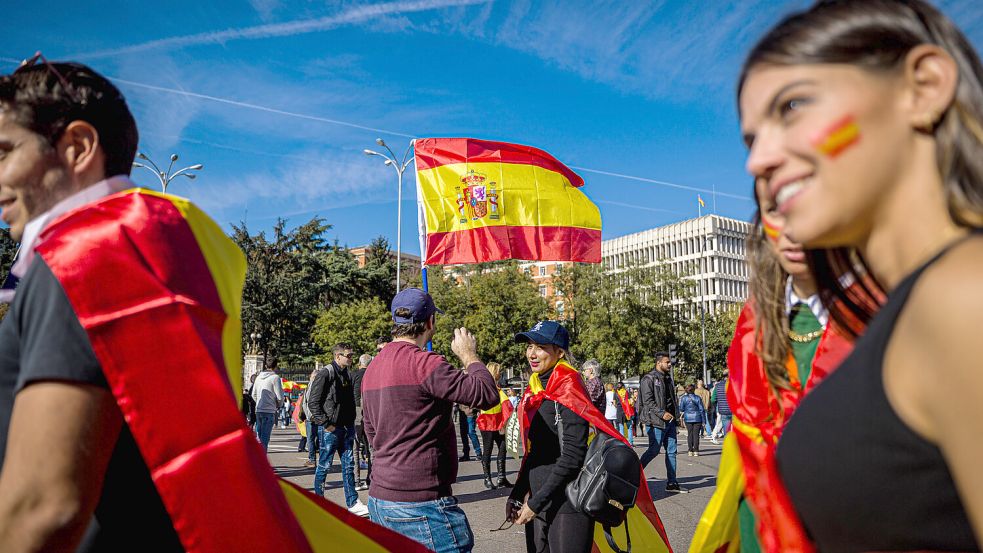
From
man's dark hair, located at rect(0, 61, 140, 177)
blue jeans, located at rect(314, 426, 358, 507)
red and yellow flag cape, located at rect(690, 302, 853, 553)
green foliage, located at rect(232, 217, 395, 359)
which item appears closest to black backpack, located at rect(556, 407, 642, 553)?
red and yellow flag cape, located at rect(690, 302, 853, 553)

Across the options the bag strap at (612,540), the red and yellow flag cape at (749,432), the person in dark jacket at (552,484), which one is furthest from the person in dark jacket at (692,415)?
the red and yellow flag cape at (749,432)

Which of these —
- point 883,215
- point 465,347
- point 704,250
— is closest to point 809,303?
point 883,215

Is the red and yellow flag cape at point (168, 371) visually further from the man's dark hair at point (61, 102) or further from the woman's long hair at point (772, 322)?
the woman's long hair at point (772, 322)

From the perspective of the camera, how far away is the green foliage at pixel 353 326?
47.6 meters

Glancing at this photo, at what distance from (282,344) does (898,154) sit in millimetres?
50150

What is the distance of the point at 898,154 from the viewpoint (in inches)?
39.3

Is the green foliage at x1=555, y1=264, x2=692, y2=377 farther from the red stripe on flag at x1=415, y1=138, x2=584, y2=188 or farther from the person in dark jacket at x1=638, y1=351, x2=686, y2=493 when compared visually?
the red stripe on flag at x1=415, y1=138, x2=584, y2=188

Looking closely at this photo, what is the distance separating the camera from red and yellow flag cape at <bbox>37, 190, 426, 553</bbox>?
1436 mm

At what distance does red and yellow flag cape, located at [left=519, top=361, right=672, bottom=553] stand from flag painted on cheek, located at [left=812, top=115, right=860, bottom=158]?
3.86 meters

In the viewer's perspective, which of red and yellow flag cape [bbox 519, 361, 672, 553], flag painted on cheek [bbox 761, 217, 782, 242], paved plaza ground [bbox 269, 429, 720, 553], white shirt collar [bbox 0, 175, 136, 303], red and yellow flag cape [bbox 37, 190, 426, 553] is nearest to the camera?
red and yellow flag cape [bbox 37, 190, 426, 553]

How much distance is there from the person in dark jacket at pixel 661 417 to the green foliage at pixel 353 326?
3589cm

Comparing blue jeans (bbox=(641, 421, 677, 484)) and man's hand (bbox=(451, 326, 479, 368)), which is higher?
man's hand (bbox=(451, 326, 479, 368))

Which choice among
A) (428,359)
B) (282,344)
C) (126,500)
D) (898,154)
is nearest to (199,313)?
(126,500)

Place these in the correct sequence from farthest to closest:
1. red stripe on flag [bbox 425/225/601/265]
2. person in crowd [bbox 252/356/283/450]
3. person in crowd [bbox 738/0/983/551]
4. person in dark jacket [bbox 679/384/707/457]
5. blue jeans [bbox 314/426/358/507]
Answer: person in dark jacket [bbox 679/384/707/457] < person in crowd [bbox 252/356/283/450] < blue jeans [bbox 314/426/358/507] < red stripe on flag [bbox 425/225/601/265] < person in crowd [bbox 738/0/983/551]
